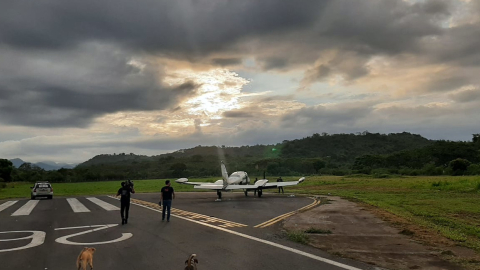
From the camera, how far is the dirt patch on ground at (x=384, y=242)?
8954 mm

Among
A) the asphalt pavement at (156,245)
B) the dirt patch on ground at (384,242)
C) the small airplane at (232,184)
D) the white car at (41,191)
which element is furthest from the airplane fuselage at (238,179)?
the white car at (41,191)

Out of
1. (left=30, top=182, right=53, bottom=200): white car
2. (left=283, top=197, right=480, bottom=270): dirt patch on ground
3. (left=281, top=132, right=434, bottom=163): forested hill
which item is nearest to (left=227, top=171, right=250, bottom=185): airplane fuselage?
(left=283, top=197, right=480, bottom=270): dirt patch on ground

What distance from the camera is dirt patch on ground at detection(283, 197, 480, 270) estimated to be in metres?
8.95

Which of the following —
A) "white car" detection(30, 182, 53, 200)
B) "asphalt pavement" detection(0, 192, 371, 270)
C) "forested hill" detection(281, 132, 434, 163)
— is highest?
"forested hill" detection(281, 132, 434, 163)

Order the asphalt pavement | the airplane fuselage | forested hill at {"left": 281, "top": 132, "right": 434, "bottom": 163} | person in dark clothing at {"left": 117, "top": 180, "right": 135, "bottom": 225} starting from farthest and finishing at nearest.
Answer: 1. forested hill at {"left": 281, "top": 132, "right": 434, "bottom": 163}
2. the airplane fuselage
3. person in dark clothing at {"left": 117, "top": 180, "right": 135, "bottom": 225}
4. the asphalt pavement

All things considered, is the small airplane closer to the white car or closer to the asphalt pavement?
the asphalt pavement

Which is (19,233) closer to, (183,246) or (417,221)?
(183,246)

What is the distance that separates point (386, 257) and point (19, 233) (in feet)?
44.6

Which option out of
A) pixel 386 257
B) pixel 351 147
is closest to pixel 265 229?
pixel 386 257

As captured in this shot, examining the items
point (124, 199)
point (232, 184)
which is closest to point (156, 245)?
point (124, 199)

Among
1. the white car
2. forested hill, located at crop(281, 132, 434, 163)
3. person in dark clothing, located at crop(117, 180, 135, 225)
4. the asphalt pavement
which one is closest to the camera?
the asphalt pavement

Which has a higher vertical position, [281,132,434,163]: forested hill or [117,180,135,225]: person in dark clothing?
[281,132,434,163]: forested hill

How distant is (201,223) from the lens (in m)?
15.7

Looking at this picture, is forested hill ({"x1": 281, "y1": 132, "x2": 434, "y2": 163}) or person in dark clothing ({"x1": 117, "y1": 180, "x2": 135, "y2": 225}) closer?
person in dark clothing ({"x1": 117, "y1": 180, "x2": 135, "y2": 225})
